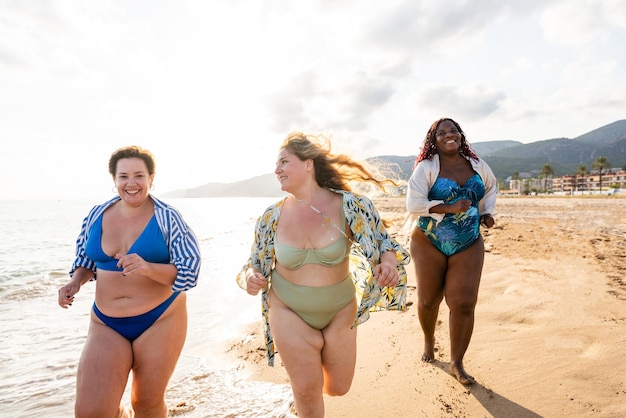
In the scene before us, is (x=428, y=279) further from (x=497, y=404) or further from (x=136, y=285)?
(x=136, y=285)

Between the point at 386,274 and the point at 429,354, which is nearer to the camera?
the point at 386,274

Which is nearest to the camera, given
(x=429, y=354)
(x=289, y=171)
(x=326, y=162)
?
(x=289, y=171)

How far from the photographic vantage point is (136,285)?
280cm

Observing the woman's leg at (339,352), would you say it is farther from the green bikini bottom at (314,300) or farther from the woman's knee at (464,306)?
the woman's knee at (464,306)

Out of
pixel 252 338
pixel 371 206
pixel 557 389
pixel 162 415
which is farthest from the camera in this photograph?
pixel 252 338

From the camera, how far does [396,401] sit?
344 centimetres

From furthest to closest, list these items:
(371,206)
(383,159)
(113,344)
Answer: (383,159) → (371,206) → (113,344)

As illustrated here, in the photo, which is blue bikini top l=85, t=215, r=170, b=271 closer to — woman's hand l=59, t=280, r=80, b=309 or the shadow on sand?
woman's hand l=59, t=280, r=80, b=309

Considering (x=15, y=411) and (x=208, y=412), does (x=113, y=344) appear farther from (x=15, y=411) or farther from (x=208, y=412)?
(x=15, y=411)

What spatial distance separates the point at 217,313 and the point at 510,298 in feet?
17.1

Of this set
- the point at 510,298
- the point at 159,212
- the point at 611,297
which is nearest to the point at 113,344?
Result: the point at 159,212

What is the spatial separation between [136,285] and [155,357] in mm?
546

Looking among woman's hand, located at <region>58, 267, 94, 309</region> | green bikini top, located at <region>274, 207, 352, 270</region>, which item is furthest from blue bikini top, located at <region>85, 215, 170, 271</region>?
green bikini top, located at <region>274, 207, 352, 270</region>

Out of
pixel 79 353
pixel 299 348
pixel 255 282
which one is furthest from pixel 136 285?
pixel 79 353
